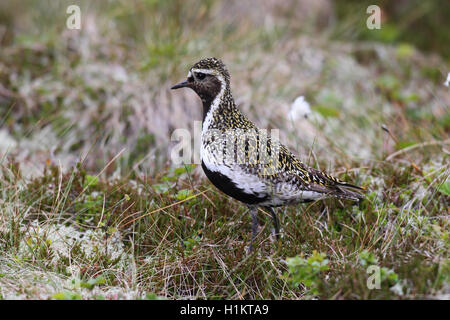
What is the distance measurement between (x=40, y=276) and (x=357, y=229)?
2.46 m

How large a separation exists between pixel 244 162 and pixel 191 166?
1.08 meters

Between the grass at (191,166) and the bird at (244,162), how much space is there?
380 millimetres

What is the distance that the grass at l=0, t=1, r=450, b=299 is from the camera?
3.91m

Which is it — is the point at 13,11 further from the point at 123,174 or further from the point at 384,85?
the point at 384,85

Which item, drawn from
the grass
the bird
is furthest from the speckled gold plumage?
the grass

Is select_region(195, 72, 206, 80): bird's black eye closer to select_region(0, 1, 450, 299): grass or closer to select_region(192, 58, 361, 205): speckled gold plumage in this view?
select_region(192, 58, 361, 205): speckled gold plumage

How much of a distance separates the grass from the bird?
38 cm

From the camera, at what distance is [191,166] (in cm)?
483

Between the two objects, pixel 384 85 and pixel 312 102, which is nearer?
pixel 312 102

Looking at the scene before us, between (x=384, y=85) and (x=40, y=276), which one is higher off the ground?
(x=384, y=85)

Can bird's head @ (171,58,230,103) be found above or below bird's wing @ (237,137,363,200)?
above

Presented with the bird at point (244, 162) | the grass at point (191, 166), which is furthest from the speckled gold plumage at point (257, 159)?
the grass at point (191, 166)
